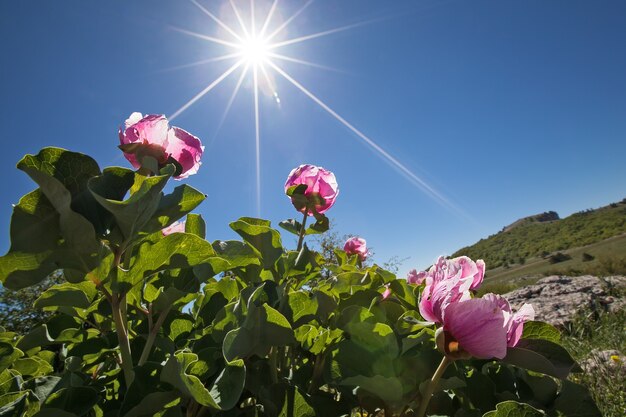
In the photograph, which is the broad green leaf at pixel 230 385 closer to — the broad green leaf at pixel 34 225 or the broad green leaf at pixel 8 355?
the broad green leaf at pixel 34 225

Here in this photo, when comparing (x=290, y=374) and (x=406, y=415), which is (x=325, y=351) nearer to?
(x=290, y=374)

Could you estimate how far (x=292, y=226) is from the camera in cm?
156

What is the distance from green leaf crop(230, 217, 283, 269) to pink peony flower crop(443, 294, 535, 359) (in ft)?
1.69

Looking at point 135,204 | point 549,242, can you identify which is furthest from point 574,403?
point 549,242

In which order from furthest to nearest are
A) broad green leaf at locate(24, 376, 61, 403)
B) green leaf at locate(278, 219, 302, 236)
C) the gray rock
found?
1. the gray rock
2. green leaf at locate(278, 219, 302, 236)
3. broad green leaf at locate(24, 376, 61, 403)

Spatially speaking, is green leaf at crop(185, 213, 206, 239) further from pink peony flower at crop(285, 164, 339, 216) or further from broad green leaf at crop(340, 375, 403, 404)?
broad green leaf at crop(340, 375, 403, 404)

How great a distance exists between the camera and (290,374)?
3.78 ft

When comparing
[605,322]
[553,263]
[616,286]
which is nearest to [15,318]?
[605,322]

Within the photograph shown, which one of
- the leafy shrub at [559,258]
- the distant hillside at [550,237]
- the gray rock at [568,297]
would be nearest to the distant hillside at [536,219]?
the distant hillside at [550,237]

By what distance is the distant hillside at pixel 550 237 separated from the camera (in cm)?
4500

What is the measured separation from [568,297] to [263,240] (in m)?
8.31

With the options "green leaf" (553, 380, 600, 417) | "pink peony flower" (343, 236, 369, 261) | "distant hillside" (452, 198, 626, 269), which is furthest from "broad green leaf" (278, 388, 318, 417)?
"distant hillside" (452, 198, 626, 269)

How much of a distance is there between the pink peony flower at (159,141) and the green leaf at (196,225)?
13cm

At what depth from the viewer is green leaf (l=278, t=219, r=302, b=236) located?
60.7 inches
